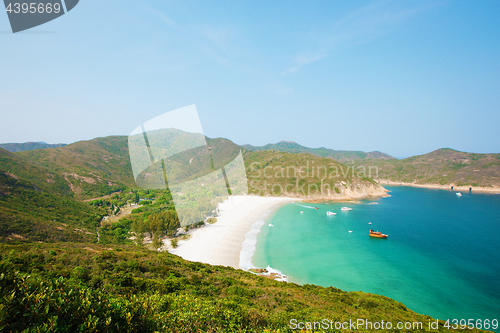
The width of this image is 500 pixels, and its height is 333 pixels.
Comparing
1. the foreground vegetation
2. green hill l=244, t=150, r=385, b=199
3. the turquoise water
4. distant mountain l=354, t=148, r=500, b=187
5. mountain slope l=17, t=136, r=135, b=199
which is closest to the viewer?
the foreground vegetation

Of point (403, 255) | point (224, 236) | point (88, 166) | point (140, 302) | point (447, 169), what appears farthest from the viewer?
point (447, 169)

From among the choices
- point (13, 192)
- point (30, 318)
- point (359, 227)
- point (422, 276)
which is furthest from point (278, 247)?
point (13, 192)

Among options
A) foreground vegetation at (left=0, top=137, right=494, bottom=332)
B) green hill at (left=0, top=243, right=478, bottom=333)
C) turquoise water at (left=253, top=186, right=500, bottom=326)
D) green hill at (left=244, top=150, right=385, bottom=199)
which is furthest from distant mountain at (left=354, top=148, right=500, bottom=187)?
green hill at (left=0, top=243, right=478, bottom=333)

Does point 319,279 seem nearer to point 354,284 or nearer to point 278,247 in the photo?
point 354,284

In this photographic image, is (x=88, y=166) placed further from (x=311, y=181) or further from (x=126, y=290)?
(x=126, y=290)

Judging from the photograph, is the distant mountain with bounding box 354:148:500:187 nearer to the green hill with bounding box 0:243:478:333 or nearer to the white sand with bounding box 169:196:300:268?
the white sand with bounding box 169:196:300:268

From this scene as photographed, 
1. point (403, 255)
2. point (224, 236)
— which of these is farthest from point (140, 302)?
point (403, 255)

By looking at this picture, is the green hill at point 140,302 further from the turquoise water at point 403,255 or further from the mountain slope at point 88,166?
the mountain slope at point 88,166
